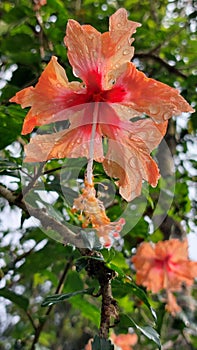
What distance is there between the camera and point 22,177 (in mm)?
919

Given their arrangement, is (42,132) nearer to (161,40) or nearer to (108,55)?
(108,55)

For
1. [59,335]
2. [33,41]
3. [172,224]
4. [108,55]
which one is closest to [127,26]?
[108,55]

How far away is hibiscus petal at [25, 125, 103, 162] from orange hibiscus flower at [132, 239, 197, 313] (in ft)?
2.23

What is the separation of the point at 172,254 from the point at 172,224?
115 mm

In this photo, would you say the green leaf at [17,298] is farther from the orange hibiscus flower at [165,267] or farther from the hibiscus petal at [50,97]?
the hibiscus petal at [50,97]

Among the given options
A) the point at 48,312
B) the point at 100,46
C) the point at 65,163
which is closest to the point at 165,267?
the point at 48,312

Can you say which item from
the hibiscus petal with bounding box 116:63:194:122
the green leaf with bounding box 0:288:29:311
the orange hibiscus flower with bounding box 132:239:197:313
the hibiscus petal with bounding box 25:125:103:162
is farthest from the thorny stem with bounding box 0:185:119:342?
the orange hibiscus flower with bounding box 132:239:197:313

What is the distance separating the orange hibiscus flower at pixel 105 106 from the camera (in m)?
0.77

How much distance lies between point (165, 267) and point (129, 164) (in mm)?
1057

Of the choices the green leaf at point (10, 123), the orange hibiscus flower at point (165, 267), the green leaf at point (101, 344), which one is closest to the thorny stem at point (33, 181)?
the green leaf at point (10, 123)

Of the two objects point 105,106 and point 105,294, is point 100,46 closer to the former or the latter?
point 105,106

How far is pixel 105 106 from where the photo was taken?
85 cm

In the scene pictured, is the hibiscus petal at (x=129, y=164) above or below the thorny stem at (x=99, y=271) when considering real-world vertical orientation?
above

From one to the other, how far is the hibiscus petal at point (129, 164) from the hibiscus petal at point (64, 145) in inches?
1.0
